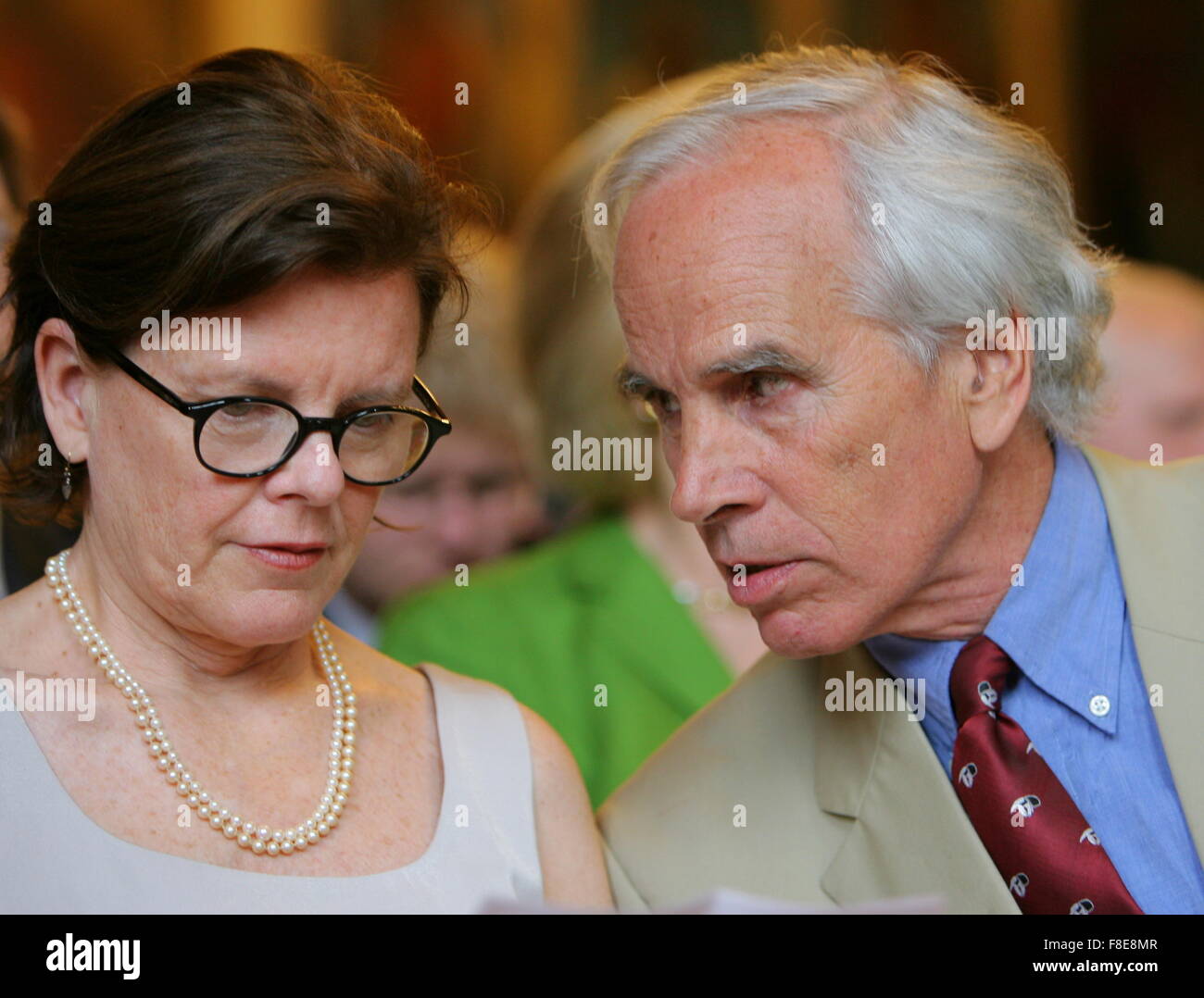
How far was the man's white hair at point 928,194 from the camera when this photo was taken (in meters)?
2.04

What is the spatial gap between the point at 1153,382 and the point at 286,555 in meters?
2.81

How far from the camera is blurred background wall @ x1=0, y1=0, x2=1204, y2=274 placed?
5.79 metres

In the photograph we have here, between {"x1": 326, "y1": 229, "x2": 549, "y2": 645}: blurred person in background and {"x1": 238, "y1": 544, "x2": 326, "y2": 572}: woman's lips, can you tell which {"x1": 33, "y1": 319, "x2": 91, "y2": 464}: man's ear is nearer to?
{"x1": 238, "y1": 544, "x2": 326, "y2": 572}: woman's lips

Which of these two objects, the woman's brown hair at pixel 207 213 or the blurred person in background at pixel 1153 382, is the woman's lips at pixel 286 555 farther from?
the blurred person in background at pixel 1153 382

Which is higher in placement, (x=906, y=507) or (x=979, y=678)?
(x=906, y=507)

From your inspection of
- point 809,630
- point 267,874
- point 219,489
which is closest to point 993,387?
point 809,630

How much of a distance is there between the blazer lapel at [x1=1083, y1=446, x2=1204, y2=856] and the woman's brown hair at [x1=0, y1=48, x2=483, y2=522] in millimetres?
1083

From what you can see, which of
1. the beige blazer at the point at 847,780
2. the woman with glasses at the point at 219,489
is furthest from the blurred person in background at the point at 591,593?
the woman with glasses at the point at 219,489

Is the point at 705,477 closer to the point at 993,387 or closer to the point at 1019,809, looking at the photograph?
the point at 993,387

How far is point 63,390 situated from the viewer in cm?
179

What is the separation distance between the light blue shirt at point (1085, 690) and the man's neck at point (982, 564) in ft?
0.08

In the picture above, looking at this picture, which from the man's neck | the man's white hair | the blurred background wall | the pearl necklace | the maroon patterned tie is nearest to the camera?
the pearl necklace

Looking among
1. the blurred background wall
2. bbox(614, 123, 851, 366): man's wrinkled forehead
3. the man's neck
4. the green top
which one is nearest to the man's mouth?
the man's neck
